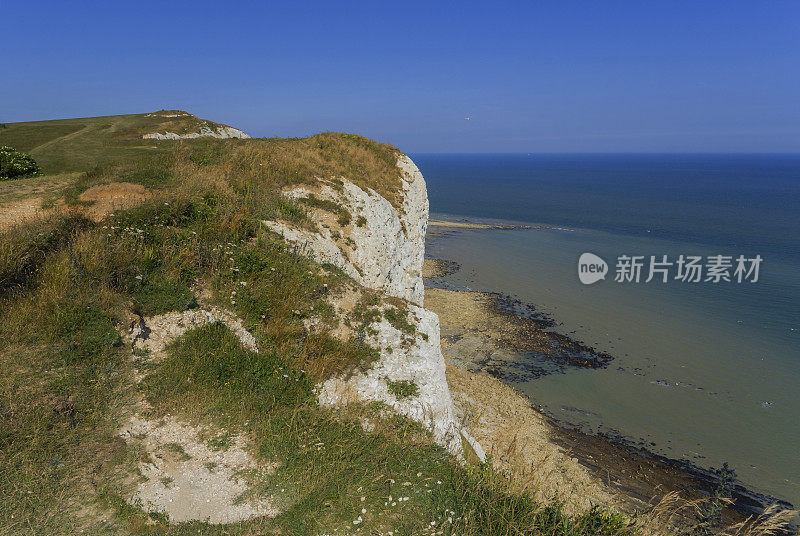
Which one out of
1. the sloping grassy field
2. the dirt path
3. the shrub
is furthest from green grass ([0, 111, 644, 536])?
the shrub

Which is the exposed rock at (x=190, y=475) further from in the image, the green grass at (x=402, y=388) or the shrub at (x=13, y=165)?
the shrub at (x=13, y=165)

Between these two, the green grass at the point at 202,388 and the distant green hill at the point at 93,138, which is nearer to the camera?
the green grass at the point at 202,388

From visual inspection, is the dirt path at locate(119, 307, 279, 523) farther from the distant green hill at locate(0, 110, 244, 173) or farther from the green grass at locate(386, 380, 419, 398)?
the distant green hill at locate(0, 110, 244, 173)

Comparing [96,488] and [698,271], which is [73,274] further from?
[698,271]

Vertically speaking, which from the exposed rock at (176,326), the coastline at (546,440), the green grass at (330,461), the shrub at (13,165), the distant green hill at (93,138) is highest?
the distant green hill at (93,138)

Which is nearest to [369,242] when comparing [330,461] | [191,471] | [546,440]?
[330,461]

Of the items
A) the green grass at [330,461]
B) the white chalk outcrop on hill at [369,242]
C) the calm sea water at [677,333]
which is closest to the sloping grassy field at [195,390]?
the green grass at [330,461]

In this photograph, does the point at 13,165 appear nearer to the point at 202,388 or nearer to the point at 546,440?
the point at 202,388
